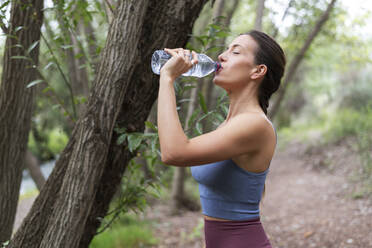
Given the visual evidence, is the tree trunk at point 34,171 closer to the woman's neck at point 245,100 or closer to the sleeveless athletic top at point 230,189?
the sleeveless athletic top at point 230,189

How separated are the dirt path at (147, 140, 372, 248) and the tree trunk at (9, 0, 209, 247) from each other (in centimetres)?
296

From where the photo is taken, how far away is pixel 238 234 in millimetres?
1615

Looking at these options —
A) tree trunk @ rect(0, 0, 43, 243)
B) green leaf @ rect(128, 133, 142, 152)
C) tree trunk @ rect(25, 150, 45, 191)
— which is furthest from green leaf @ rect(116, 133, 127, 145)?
tree trunk @ rect(25, 150, 45, 191)

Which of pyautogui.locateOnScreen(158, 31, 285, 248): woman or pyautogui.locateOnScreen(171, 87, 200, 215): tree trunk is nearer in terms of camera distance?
pyautogui.locateOnScreen(158, 31, 285, 248): woman

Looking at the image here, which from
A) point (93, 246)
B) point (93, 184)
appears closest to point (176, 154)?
point (93, 184)

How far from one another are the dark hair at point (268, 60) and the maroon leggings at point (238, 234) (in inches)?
21.9

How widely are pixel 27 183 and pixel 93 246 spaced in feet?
25.2

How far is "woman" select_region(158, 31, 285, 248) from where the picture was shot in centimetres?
144

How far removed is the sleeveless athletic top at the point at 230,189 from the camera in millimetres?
1550

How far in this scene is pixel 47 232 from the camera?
2.02 metres

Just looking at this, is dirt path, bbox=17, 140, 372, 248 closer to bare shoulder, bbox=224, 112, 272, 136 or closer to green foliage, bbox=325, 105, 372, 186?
green foliage, bbox=325, 105, 372, 186

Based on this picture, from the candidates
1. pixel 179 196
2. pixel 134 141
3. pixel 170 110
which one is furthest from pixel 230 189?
pixel 179 196

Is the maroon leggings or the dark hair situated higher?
the dark hair

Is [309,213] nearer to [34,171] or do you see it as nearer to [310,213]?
[310,213]
